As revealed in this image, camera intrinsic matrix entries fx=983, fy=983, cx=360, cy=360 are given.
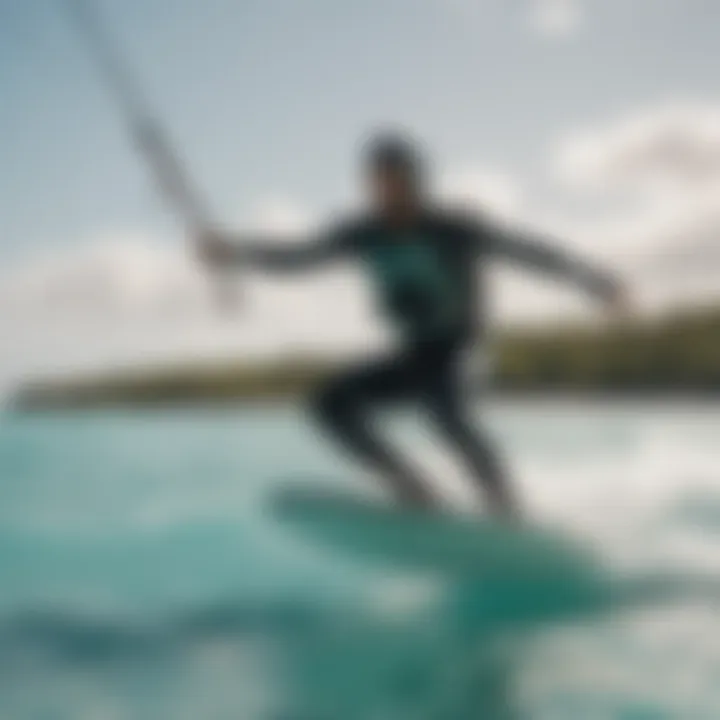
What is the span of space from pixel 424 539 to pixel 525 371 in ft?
0.77

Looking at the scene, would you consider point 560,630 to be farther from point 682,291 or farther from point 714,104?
point 714,104

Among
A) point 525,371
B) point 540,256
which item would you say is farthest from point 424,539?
point 540,256

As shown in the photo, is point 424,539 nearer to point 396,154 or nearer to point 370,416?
point 370,416

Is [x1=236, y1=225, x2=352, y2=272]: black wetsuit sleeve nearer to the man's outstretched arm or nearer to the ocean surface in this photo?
the man's outstretched arm

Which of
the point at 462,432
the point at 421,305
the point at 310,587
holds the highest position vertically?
the point at 421,305

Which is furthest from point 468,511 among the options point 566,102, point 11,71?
point 11,71

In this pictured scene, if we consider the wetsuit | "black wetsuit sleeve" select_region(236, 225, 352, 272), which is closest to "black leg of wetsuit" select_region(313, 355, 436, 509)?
the wetsuit

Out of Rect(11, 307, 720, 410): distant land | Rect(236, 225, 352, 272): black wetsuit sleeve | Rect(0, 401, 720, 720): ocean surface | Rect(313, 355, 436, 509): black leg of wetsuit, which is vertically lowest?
Rect(0, 401, 720, 720): ocean surface

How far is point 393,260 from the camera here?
3.73 feet

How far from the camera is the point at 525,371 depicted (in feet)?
3.83

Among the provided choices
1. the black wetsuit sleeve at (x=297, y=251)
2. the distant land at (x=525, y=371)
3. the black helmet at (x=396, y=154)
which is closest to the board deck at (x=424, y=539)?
the distant land at (x=525, y=371)

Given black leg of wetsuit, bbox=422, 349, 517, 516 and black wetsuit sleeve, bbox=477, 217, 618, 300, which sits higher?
black wetsuit sleeve, bbox=477, 217, 618, 300

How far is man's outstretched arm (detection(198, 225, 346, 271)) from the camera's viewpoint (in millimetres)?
1134

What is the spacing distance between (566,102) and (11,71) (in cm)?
69
